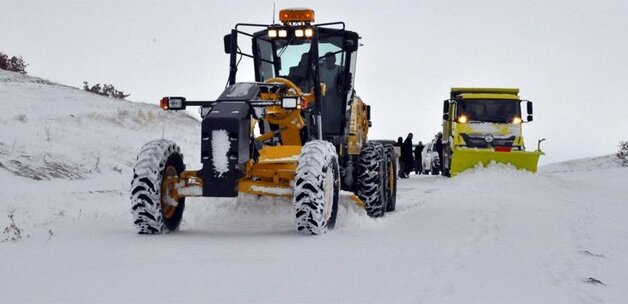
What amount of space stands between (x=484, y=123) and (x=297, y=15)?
13862mm

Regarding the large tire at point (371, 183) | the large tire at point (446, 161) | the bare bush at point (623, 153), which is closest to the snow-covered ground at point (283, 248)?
the large tire at point (371, 183)

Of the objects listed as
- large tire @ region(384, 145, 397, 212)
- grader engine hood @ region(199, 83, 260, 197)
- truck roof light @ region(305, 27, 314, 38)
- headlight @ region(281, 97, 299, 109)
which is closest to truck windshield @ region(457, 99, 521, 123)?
large tire @ region(384, 145, 397, 212)

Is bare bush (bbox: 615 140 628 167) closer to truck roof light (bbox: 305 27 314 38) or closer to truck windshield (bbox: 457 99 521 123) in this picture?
Answer: truck windshield (bbox: 457 99 521 123)

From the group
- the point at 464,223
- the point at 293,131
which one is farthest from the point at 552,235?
the point at 293,131

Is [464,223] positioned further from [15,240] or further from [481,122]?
[481,122]

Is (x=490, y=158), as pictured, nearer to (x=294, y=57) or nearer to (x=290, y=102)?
(x=294, y=57)

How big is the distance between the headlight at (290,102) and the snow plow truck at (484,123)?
1417cm

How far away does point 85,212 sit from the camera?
883 cm

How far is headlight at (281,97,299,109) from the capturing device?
695 centimetres

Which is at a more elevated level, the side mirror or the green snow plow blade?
the side mirror

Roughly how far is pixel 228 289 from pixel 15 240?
2.90m

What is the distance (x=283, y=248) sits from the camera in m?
5.67

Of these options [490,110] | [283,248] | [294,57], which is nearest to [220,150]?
[283,248]

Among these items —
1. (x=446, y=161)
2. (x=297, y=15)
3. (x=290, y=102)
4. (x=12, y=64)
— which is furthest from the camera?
(x=12, y=64)
